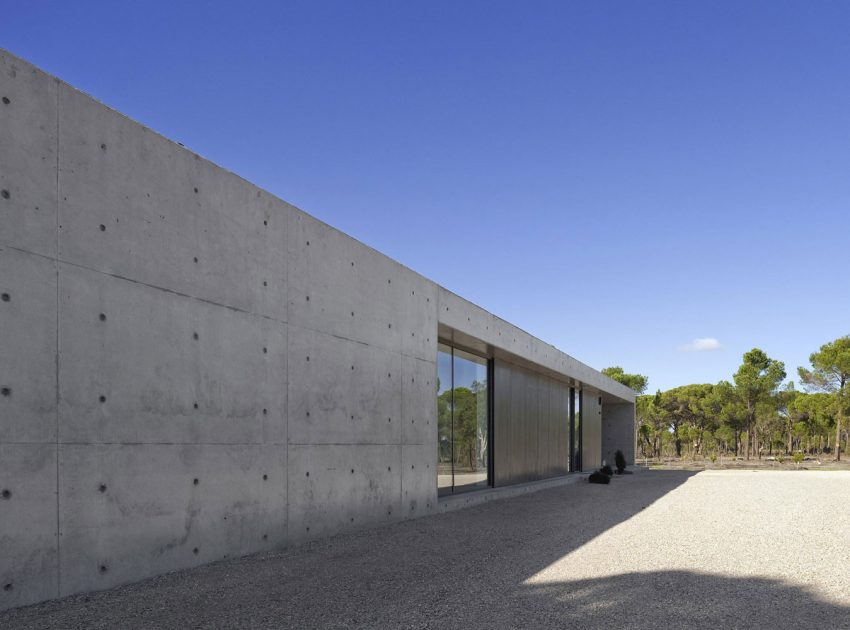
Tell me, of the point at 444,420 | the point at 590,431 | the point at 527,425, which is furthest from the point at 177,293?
the point at 590,431

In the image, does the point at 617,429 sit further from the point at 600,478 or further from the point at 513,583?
the point at 513,583

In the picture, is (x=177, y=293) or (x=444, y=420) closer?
(x=177, y=293)

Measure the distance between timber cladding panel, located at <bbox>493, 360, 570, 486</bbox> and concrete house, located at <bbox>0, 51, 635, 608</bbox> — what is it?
5772 mm

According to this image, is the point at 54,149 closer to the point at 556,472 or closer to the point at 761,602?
the point at 761,602

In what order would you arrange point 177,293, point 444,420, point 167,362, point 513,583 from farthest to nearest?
1. point 444,420
2. point 177,293
3. point 167,362
4. point 513,583

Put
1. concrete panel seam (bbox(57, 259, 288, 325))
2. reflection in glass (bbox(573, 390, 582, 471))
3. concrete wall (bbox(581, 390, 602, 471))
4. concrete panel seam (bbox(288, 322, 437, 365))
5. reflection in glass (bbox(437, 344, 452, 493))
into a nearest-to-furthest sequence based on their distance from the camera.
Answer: concrete panel seam (bbox(57, 259, 288, 325)) < concrete panel seam (bbox(288, 322, 437, 365)) < reflection in glass (bbox(437, 344, 452, 493)) < reflection in glass (bbox(573, 390, 582, 471)) < concrete wall (bbox(581, 390, 602, 471))

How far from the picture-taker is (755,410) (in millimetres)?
45656

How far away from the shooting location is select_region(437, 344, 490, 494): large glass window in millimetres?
12531

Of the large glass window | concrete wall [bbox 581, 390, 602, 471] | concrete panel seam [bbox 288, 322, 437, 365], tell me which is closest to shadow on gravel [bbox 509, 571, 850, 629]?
concrete panel seam [bbox 288, 322, 437, 365]

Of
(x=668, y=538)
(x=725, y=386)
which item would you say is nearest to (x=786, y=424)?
(x=725, y=386)

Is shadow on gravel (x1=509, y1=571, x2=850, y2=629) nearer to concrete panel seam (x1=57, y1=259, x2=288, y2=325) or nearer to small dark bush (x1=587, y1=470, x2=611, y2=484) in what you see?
concrete panel seam (x1=57, y1=259, x2=288, y2=325)

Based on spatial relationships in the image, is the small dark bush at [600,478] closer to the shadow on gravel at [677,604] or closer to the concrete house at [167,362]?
the concrete house at [167,362]

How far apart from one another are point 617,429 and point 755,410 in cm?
1791

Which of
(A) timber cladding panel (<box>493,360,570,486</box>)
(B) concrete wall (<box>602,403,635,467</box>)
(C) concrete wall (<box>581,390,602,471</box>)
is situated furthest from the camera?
(B) concrete wall (<box>602,403,635,467</box>)
